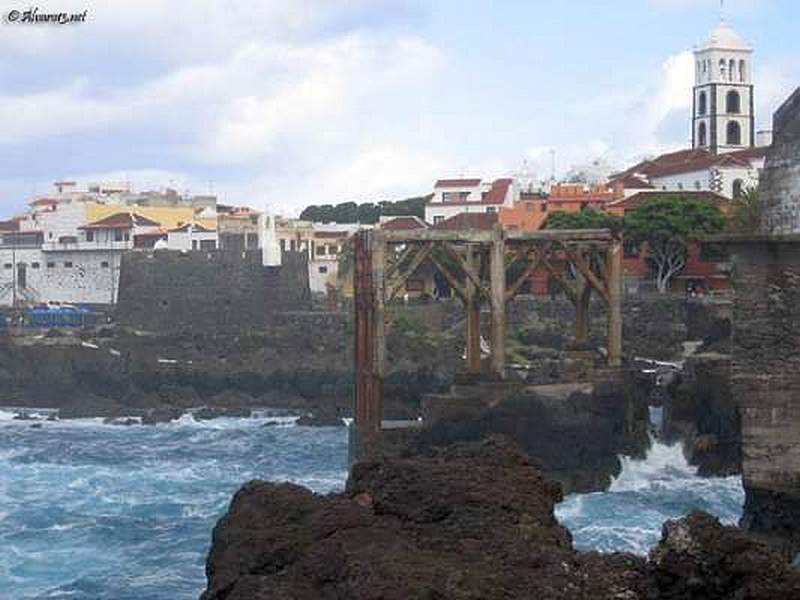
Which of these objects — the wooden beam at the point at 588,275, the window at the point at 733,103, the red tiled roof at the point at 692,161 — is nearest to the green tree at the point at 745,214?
the red tiled roof at the point at 692,161

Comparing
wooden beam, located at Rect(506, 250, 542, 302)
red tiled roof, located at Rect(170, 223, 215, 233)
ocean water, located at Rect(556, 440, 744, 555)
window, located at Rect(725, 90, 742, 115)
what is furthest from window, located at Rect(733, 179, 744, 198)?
ocean water, located at Rect(556, 440, 744, 555)

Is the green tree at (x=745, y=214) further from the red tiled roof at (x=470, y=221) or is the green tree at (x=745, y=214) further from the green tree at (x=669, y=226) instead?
the red tiled roof at (x=470, y=221)

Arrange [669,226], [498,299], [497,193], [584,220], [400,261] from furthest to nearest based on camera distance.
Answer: [497,193], [584,220], [669,226], [400,261], [498,299]

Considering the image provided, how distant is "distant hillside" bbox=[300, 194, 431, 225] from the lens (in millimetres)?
86500

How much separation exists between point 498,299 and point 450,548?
822 inches

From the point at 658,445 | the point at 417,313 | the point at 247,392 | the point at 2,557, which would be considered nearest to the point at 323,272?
the point at 417,313

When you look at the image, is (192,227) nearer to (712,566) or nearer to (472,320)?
(472,320)

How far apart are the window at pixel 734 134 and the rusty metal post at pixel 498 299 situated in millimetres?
54731

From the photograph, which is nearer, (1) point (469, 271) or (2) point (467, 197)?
(1) point (469, 271)

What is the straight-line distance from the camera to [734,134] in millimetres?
82562

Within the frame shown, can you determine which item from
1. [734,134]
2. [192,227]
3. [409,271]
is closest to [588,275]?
[409,271]

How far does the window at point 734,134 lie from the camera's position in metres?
82.3

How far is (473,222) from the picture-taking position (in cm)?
6831

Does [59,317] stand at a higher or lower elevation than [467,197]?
lower
